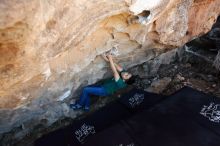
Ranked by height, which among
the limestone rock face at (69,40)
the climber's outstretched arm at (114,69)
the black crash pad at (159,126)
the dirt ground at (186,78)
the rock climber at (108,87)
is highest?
the limestone rock face at (69,40)

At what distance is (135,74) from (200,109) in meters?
2.04

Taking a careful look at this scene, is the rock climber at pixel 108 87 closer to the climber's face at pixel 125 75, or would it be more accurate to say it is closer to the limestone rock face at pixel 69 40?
the climber's face at pixel 125 75

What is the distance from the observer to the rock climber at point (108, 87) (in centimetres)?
495

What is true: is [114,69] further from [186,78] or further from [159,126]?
[186,78]

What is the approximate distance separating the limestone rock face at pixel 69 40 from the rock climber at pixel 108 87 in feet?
0.51

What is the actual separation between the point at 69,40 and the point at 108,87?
163 centimetres

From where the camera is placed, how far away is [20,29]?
10.1 feet

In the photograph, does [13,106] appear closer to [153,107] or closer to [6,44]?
[6,44]

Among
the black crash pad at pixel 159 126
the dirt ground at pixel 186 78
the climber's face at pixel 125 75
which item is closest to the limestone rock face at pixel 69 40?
the climber's face at pixel 125 75

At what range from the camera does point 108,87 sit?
5.07 metres

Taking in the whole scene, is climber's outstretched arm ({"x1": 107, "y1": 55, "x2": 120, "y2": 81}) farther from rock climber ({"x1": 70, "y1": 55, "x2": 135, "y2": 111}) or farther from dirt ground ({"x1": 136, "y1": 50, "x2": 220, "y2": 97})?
dirt ground ({"x1": 136, "y1": 50, "x2": 220, "y2": 97})

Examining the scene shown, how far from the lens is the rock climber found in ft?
16.2

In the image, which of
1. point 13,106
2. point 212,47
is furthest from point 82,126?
point 212,47

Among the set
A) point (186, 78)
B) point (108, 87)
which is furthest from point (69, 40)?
point (186, 78)
